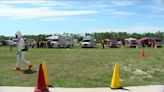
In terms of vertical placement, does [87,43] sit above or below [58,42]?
below

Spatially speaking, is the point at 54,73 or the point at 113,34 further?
the point at 113,34

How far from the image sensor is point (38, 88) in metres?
9.99

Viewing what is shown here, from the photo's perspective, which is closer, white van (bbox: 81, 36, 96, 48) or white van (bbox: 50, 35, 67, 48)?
white van (bbox: 50, 35, 67, 48)

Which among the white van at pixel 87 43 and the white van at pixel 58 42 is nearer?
the white van at pixel 58 42

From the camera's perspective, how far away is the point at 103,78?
42.0 ft

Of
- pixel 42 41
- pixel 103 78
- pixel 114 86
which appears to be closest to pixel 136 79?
pixel 103 78

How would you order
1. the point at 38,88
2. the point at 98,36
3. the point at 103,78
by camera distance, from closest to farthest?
the point at 38,88 → the point at 103,78 → the point at 98,36

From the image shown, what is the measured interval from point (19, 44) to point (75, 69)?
8.30 feet

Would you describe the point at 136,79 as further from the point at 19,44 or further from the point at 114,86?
the point at 19,44

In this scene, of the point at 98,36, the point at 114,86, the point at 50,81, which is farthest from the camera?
the point at 98,36

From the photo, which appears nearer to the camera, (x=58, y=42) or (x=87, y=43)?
(x=58, y=42)

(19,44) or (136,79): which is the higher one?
(19,44)

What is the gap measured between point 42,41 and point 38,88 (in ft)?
164

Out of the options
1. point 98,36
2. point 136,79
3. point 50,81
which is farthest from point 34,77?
point 98,36
